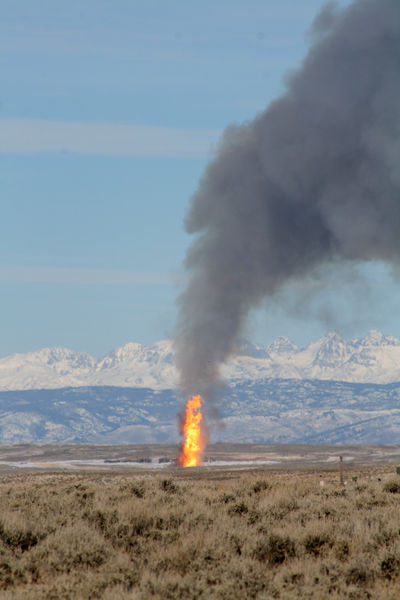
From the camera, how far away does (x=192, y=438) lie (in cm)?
12525

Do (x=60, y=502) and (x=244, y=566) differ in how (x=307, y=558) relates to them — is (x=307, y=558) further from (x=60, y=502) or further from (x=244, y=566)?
(x=60, y=502)

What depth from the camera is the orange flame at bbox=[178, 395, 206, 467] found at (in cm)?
11975

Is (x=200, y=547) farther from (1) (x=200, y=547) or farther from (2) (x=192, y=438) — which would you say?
(2) (x=192, y=438)

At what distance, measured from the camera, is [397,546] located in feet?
67.5

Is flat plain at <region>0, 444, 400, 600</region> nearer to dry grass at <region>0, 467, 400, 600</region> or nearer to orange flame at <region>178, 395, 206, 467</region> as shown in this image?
dry grass at <region>0, 467, 400, 600</region>

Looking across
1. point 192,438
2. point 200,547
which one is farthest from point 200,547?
point 192,438

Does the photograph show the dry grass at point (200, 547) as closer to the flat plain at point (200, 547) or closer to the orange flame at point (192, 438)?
the flat plain at point (200, 547)

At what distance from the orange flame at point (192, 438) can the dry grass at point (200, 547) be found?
293ft

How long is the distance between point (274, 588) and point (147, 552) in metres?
5.10

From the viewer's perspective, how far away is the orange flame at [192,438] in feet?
393

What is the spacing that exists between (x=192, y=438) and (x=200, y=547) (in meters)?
105

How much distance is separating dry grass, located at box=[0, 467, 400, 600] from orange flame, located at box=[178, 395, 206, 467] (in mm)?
89440

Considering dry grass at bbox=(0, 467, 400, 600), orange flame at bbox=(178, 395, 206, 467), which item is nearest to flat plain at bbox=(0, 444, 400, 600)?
dry grass at bbox=(0, 467, 400, 600)

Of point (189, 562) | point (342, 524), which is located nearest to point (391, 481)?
point (342, 524)
